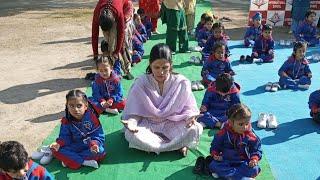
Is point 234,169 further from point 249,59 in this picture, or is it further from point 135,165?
point 249,59

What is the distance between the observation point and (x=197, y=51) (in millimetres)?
8961

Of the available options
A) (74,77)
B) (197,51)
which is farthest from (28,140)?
(197,51)

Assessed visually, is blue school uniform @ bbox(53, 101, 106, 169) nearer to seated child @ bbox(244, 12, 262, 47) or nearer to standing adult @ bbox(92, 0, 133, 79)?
standing adult @ bbox(92, 0, 133, 79)

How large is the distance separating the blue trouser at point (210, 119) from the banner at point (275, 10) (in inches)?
236

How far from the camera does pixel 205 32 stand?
9.03 m

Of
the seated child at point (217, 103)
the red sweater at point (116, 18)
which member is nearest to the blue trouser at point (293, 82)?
the seated child at point (217, 103)

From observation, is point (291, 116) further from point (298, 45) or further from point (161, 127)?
point (161, 127)

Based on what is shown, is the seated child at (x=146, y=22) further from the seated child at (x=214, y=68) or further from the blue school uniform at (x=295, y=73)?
the blue school uniform at (x=295, y=73)

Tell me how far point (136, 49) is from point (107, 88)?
2.75 m

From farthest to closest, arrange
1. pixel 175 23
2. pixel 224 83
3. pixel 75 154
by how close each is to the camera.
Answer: pixel 175 23 → pixel 224 83 → pixel 75 154

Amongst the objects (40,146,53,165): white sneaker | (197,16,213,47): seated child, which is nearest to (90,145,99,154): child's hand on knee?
(40,146,53,165): white sneaker

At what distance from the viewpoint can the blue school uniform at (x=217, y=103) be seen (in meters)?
5.30

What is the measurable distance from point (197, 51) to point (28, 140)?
475cm

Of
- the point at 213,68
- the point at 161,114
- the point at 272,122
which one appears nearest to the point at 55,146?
the point at 161,114
